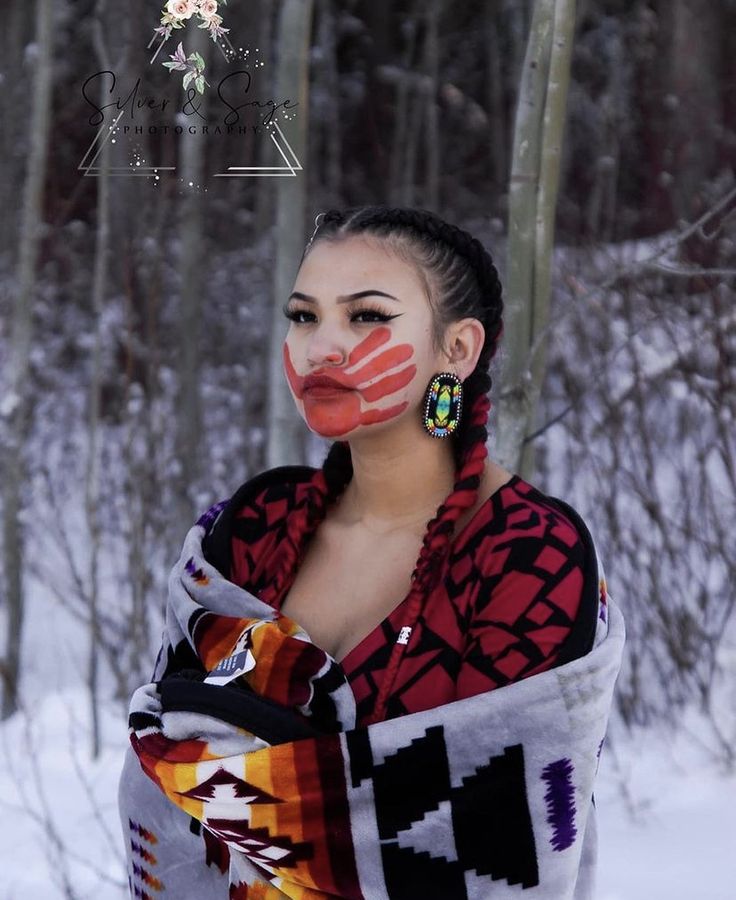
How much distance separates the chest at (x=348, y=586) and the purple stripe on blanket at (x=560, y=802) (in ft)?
0.97

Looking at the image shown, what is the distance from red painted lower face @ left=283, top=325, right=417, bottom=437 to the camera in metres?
1.54

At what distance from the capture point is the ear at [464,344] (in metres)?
1.61

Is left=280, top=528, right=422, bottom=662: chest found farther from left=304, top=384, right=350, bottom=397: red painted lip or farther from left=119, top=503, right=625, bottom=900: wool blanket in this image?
left=304, top=384, right=350, bottom=397: red painted lip

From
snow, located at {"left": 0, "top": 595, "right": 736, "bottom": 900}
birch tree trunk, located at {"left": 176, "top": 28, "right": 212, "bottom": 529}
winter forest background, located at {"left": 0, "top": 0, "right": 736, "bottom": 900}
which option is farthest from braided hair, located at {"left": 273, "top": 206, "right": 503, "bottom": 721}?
birch tree trunk, located at {"left": 176, "top": 28, "right": 212, "bottom": 529}

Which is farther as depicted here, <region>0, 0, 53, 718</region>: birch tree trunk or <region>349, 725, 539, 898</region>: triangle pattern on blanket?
<region>0, 0, 53, 718</region>: birch tree trunk

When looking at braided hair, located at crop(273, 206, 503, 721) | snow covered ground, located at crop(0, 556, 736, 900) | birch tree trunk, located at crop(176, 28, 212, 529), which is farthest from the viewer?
birch tree trunk, located at crop(176, 28, 212, 529)

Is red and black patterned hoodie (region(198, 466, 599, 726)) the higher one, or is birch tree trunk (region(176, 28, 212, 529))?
birch tree trunk (region(176, 28, 212, 529))

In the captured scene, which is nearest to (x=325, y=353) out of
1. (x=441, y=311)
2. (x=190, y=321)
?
(x=441, y=311)

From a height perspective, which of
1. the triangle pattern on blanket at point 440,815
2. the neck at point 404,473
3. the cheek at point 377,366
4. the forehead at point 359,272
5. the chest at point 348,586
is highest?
the forehead at point 359,272

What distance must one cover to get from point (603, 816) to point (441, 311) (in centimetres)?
212

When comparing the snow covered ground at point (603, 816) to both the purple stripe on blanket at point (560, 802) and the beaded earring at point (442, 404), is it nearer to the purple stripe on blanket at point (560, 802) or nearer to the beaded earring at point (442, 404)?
the purple stripe on blanket at point (560, 802)

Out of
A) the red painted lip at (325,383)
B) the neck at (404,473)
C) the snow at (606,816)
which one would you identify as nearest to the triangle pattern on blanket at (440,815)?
the neck at (404,473)

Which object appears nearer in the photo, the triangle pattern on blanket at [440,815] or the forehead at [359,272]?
the triangle pattern on blanket at [440,815]

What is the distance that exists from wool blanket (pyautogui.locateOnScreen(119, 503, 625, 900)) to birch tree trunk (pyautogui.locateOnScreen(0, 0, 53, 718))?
260 cm
